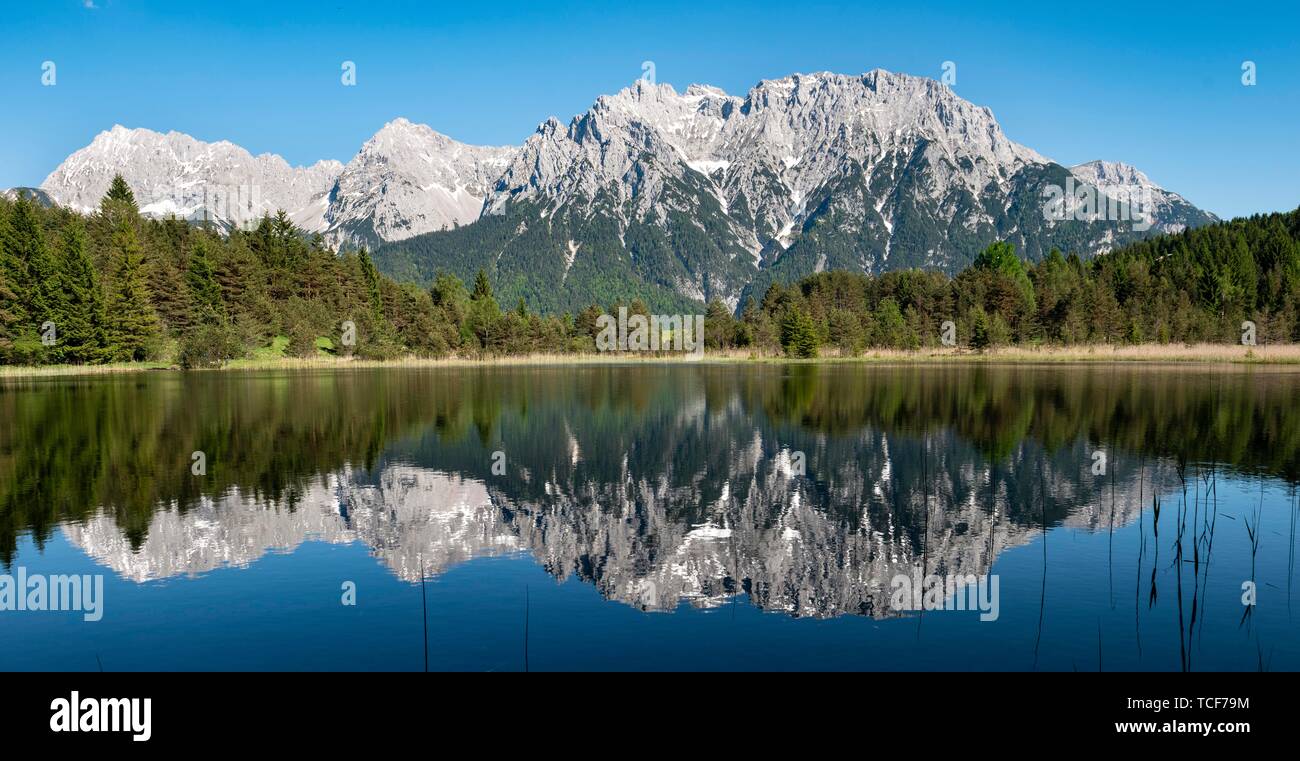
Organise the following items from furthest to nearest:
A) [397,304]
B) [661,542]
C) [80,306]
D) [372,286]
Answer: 1. [372,286]
2. [397,304]
3. [80,306]
4. [661,542]

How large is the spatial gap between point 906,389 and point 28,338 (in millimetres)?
97968

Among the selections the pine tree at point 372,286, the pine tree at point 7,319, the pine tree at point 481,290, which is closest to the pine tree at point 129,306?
the pine tree at point 7,319

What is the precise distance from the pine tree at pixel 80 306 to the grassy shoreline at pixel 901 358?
2171mm

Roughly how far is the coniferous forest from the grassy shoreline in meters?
2.13

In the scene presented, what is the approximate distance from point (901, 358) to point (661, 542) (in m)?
127

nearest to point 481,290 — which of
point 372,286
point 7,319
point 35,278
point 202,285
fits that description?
point 372,286

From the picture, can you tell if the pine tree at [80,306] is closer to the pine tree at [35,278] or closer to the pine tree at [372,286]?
the pine tree at [35,278]

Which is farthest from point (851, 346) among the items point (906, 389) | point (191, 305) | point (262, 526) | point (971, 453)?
point (262, 526)

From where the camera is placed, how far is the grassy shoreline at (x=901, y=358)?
97.3 meters

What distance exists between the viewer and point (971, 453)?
3061 cm

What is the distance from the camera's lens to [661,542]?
62.0 feet

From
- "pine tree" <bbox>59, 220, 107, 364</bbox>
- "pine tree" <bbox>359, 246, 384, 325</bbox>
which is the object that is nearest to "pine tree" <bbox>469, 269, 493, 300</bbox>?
"pine tree" <bbox>359, 246, 384, 325</bbox>

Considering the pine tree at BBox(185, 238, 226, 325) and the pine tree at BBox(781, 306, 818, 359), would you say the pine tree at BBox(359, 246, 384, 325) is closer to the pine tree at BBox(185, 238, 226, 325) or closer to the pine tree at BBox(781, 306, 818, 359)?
the pine tree at BBox(185, 238, 226, 325)

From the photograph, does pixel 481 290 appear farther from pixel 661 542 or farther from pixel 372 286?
pixel 661 542
